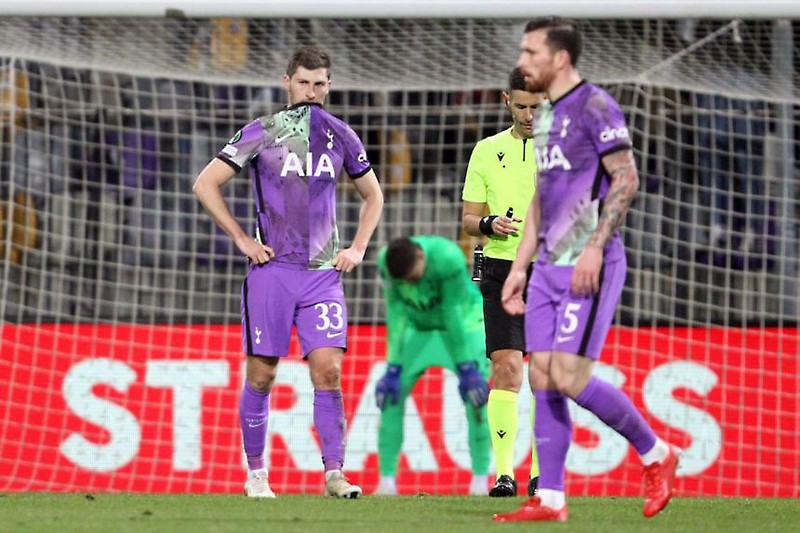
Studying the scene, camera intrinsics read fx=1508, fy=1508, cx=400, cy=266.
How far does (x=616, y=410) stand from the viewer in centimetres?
565

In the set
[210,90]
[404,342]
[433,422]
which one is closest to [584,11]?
[404,342]

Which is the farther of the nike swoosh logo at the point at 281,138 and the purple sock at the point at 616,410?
the nike swoosh logo at the point at 281,138

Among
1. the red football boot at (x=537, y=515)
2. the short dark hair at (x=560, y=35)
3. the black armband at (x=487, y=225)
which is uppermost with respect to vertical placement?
the short dark hair at (x=560, y=35)

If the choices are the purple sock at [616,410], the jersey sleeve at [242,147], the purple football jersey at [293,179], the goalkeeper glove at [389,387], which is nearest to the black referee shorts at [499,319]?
the purple football jersey at [293,179]

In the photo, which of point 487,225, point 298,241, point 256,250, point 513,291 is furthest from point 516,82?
point 513,291

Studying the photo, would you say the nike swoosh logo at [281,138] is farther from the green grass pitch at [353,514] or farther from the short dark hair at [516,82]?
the green grass pitch at [353,514]

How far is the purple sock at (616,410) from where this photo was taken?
18.5 feet

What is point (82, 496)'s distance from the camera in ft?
24.9

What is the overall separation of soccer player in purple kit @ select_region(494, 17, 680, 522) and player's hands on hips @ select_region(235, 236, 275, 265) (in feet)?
5.52

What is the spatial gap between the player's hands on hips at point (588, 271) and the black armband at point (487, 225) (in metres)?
1.85

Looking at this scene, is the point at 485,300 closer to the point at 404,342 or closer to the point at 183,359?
the point at 404,342

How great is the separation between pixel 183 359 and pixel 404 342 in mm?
1812

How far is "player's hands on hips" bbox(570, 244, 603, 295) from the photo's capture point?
216 inches

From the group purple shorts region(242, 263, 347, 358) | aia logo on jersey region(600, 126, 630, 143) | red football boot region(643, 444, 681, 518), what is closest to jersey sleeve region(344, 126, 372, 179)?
purple shorts region(242, 263, 347, 358)
